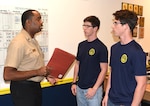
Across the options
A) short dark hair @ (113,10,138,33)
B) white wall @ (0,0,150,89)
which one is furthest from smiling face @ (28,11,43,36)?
short dark hair @ (113,10,138,33)

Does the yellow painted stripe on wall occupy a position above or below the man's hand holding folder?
below

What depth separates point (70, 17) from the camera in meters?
2.84

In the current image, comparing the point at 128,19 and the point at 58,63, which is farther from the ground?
the point at 128,19

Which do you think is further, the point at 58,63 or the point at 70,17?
the point at 70,17

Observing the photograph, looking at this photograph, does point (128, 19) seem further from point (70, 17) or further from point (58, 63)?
point (70, 17)

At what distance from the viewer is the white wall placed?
2.62 metres

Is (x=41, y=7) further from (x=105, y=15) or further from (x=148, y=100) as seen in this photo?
(x=148, y=100)

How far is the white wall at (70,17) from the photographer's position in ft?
8.60

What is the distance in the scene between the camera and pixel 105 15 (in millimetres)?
3258

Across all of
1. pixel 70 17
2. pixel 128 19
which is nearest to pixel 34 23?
pixel 128 19

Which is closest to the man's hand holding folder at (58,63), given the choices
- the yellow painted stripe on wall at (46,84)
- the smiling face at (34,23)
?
the smiling face at (34,23)

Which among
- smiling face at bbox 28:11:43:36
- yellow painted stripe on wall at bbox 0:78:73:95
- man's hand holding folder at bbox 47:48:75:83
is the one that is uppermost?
smiling face at bbox 28:11:43:36

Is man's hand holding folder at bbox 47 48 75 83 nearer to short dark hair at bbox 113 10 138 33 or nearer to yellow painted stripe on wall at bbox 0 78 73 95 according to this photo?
yellow painted stripe on wall at bbox 0 78 73 95

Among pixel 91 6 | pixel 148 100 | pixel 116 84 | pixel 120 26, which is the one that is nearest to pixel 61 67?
pixel 116 84
